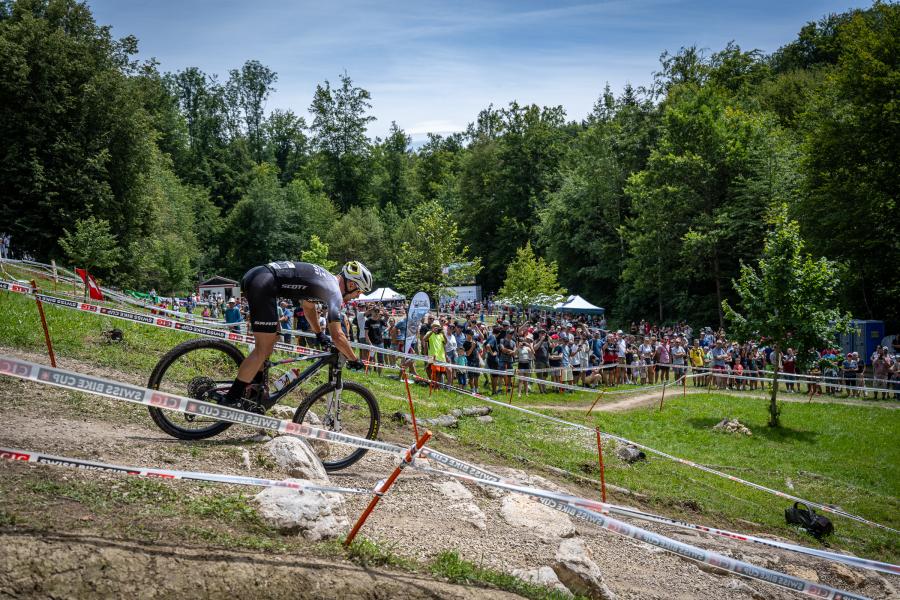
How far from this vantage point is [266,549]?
4.71m

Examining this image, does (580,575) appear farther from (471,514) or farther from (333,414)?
(333,414)

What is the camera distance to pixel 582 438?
14586mm

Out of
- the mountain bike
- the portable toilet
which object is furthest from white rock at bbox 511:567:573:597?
the portable toilet

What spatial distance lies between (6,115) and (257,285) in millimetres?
37125

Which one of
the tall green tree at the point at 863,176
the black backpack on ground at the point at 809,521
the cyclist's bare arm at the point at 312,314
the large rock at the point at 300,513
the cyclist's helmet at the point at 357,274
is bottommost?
the black backpack on ground at the point at 809,521

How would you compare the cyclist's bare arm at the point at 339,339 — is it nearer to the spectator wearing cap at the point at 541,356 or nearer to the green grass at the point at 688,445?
the green grass at the point at 688,445

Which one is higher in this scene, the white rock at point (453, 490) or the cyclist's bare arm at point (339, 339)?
the cyclist's bare arm at point (339, 339)

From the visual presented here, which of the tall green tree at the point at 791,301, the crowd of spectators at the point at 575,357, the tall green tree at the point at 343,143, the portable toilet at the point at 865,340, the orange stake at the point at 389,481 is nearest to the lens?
the orange stake at the point at 389,481

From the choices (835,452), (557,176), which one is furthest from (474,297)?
(835,452)

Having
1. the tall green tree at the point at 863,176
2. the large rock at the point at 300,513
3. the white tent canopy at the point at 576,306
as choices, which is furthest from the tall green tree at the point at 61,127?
the tall green tree at the point at 863,176

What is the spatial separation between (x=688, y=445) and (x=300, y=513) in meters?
13.6

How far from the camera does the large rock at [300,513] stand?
5.16m

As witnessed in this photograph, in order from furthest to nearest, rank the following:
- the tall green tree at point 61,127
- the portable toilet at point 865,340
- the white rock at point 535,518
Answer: the tall green tree at point 61,127
the portable toilet at point 865,340
the white rock at point 535,518

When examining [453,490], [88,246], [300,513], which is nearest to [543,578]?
[453,490]
